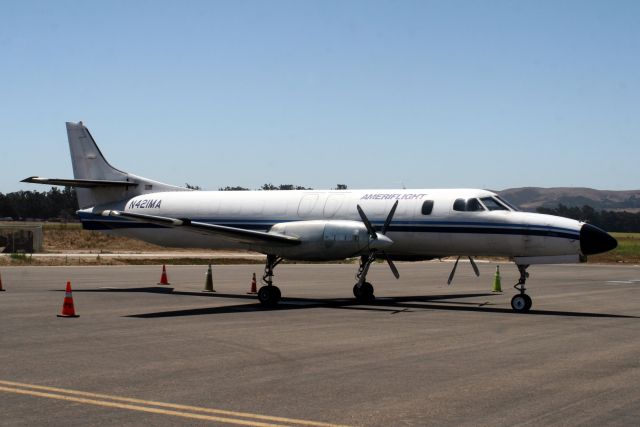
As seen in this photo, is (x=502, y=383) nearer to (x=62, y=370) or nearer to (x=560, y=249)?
(x=62, y=370)

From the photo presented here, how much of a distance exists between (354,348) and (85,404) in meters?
6.01

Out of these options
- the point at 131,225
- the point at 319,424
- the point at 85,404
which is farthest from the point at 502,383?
the point at 131,225

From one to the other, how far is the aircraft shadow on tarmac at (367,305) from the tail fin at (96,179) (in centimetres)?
393

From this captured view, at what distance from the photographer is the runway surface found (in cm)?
909

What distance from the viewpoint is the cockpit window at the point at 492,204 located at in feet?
77.0

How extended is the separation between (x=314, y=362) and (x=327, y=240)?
417 inches

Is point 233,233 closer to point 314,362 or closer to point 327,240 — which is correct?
point 327,240

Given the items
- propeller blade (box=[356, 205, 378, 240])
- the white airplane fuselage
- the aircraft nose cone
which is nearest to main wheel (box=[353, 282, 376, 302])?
the white airplane fuselage

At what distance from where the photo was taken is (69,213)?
19075 centimetres

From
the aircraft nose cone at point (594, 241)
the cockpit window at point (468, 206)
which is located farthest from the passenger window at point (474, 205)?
the aircraft nose cone at point (594, 241)

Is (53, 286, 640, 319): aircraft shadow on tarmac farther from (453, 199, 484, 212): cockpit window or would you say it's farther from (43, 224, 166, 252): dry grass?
(43, 224, 166, 252): dry grass

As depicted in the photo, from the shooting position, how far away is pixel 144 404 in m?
9.41

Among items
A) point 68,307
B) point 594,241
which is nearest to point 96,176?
point 68,307

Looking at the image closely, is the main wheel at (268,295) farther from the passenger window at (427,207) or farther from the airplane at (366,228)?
the passenger window at (427,207)
